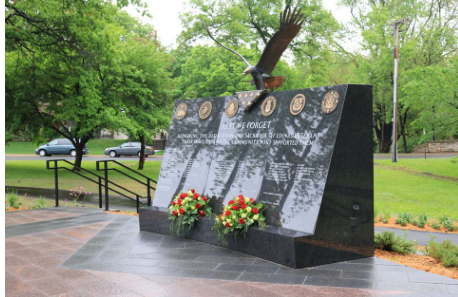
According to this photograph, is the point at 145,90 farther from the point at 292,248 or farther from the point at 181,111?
the point at 292,248

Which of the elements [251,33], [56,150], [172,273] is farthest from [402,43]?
[172,273]

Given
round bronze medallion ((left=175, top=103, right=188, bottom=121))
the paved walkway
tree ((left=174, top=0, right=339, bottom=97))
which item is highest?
tree ((left=174, top=0, right=339, bottom=97))

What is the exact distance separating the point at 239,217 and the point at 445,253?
2667 mm

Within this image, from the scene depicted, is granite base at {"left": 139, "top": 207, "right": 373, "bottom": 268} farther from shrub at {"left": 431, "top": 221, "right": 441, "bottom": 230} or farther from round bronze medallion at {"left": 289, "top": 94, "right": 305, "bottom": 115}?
shrub at {"left": 431, "top": 221, "right": 441, "bottom": 230}

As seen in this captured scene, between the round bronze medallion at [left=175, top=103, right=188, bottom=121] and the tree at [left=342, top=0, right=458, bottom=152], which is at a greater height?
the tree at [left=342, top=0, right=458, bottom=152]

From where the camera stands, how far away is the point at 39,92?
19797 millimetres

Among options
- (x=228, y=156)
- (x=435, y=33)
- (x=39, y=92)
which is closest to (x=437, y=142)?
(x=435, y=33)

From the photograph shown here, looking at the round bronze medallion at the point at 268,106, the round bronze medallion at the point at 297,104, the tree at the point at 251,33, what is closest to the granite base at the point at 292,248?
the round bronze medallion at the point at 297,104

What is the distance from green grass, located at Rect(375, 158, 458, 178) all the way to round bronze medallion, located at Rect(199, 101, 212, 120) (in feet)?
54.6

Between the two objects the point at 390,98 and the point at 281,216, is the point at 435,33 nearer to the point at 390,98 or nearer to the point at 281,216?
the point at 390,98

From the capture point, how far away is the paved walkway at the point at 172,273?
4301 mm

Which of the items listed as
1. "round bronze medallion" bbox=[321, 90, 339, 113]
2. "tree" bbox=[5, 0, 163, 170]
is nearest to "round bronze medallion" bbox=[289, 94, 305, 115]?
"round bronze medallion" bbox=[321, 90, 339, 113]

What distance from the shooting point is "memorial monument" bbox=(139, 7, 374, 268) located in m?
5.21

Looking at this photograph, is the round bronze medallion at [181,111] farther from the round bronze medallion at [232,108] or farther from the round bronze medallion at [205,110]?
the round bronze medallion at [232,108]
